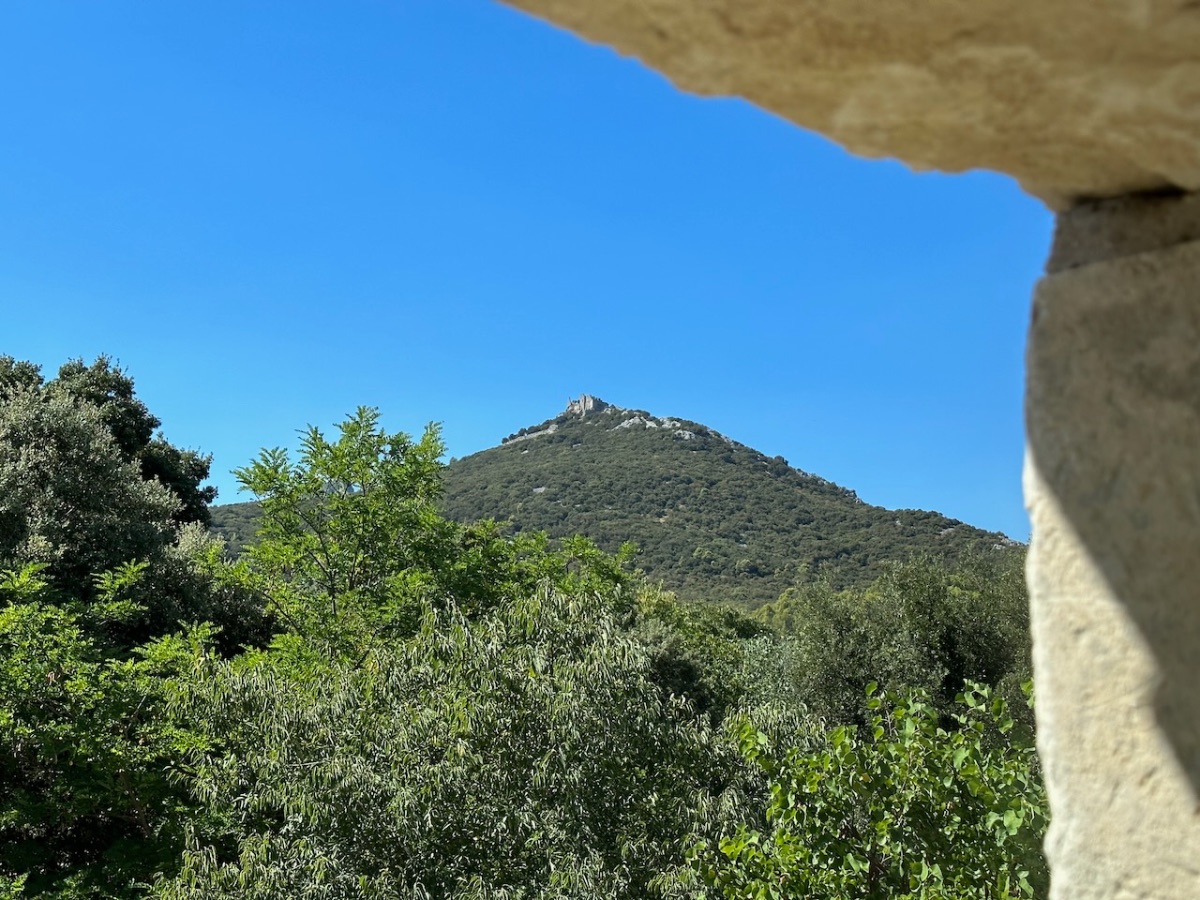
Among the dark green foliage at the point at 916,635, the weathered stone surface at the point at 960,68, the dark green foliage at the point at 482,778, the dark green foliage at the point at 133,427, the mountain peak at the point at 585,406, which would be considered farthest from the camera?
the mountain peak at the point at 585,406

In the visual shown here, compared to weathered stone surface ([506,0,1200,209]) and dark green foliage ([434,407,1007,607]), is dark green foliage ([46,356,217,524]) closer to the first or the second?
weathered stone surface ([506,0,1200,209])

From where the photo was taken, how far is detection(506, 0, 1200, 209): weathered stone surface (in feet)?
3.38

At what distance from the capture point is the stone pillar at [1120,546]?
3.93 feet

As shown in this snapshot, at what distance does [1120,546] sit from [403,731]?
7929 millimetres

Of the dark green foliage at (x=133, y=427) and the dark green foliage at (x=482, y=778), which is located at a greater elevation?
the dark green foliage at (x=133, y=427)

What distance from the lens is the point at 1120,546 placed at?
4.06 ft

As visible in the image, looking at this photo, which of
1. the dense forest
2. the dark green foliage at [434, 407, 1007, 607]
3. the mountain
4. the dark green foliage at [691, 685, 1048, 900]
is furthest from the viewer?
the dark green foliage at [434, 407, 1007, 607]

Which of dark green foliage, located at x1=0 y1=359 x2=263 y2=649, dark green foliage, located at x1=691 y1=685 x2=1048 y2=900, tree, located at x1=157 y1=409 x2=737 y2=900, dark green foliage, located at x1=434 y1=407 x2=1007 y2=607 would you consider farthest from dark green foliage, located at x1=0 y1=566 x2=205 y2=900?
dark green foliage, located at x1=434 y1=407 x2=1007 y2=607

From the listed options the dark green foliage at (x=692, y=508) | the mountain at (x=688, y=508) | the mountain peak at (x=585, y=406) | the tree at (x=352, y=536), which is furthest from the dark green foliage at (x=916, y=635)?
the mountain peak at (x=585, y=406)

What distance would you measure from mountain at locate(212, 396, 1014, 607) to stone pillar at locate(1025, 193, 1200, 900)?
4398 centimetres

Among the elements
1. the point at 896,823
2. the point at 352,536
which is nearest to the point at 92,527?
the point at 352,536

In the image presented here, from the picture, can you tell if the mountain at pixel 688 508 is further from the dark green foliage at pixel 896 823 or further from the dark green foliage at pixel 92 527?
the dark green foliage at pixel 896 823

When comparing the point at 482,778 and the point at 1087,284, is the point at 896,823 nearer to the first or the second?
the point at 482,778

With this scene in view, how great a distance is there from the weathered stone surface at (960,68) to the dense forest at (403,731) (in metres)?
5.18
